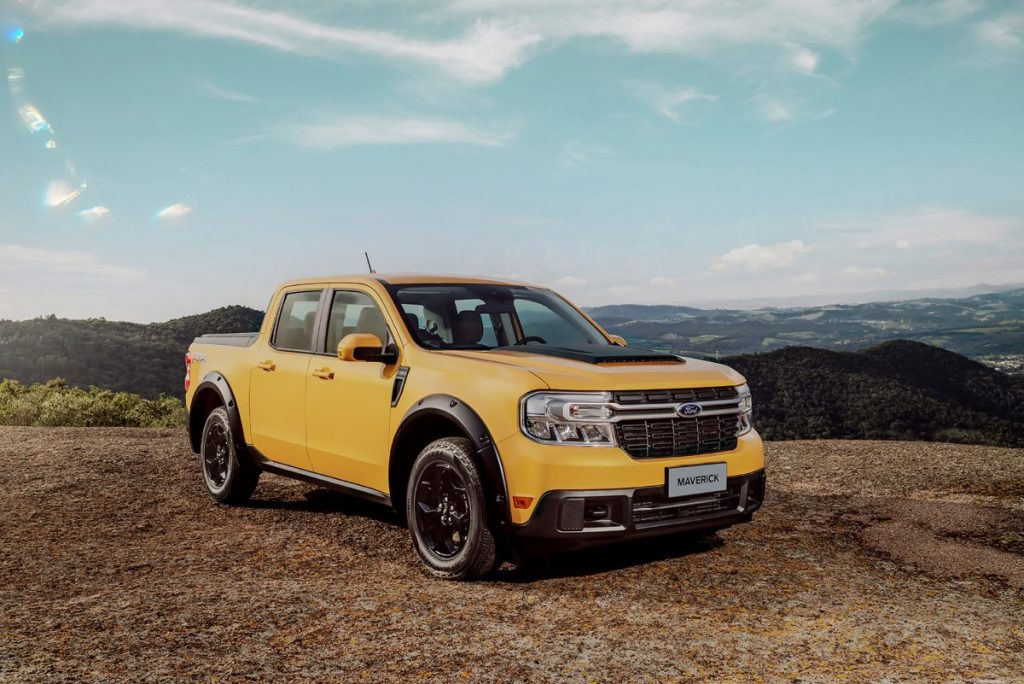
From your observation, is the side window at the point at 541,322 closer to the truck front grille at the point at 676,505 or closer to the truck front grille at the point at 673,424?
the truck front grille at the point at 673,424

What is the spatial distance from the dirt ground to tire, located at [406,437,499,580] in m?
0.17

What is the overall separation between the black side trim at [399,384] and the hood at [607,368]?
1.00ft

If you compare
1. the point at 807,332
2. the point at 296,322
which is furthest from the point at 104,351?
the point at 807,332

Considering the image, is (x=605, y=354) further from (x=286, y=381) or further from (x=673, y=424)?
(x=286, y=381)

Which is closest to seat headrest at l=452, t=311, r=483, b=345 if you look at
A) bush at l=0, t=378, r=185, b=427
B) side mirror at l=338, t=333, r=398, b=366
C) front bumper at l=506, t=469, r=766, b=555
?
side mirror at l=338, t=333, r=398, b=366

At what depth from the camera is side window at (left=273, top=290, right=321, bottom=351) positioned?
6.57 m

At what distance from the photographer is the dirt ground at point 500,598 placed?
3.75m

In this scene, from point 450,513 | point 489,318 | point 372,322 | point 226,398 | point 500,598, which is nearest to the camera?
point 500,598

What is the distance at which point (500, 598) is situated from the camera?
4684 mm

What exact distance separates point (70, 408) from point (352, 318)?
2340 cm

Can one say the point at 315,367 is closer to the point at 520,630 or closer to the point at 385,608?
the point at 385,608

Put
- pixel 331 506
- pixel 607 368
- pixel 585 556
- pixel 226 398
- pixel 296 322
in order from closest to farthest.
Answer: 1. pixel 607 368
2. pixel 585 556
3. pixel 296 322
4. pixel 226 398
5. pixel 331 506

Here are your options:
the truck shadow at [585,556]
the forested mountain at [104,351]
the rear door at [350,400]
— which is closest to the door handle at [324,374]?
the rear door at [350,400]

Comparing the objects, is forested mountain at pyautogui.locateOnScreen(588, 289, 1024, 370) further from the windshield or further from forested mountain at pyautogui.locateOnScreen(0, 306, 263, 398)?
the windshield
